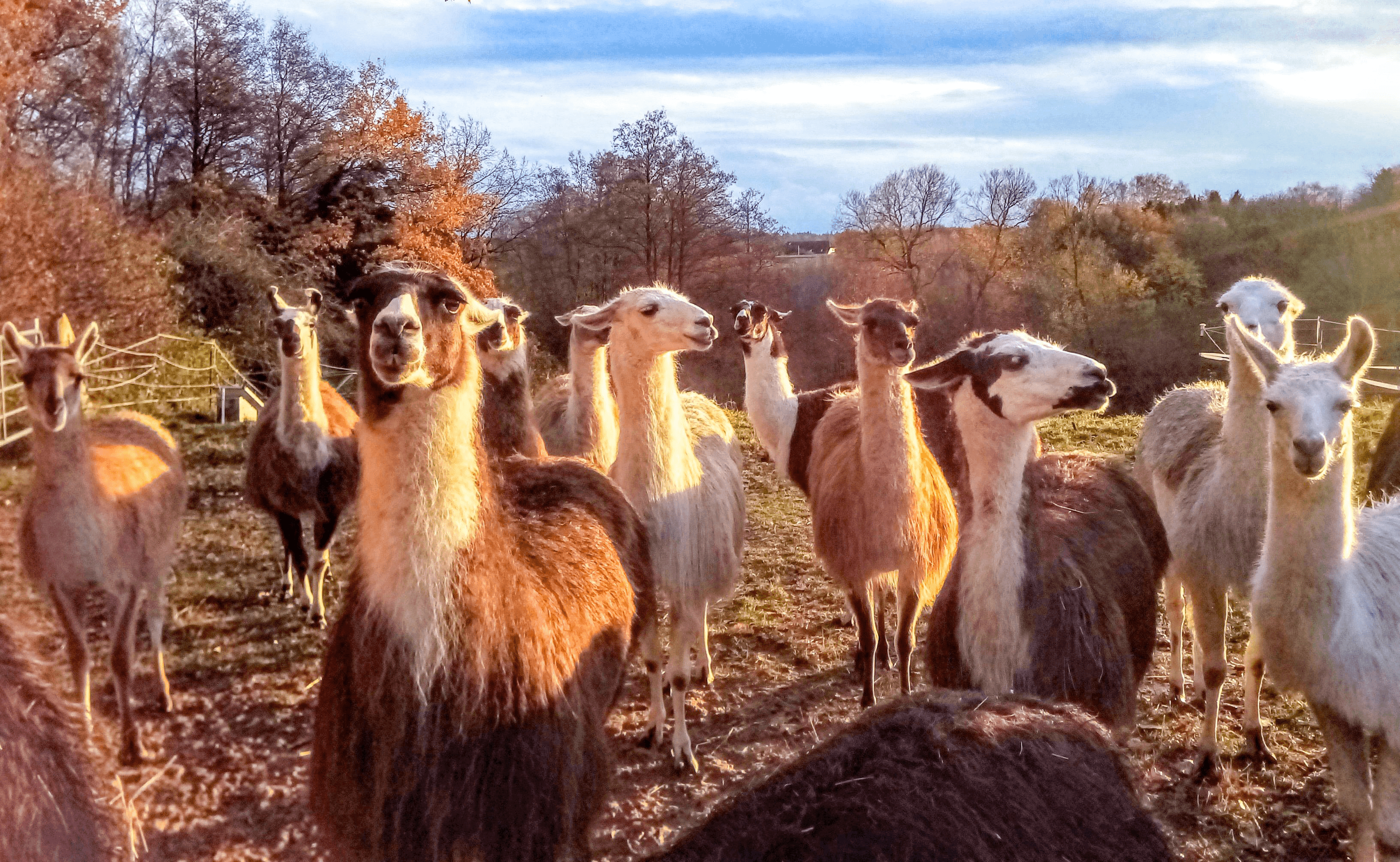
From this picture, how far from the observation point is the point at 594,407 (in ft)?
14.6

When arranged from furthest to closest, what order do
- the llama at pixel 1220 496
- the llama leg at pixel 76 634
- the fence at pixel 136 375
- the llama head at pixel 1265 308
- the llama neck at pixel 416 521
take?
the llama at pixel 1220 496 < the llama head at pixel 1265 308 < the llama leg at pixel 76 634 < the fence at pixel 136 375 < the llama neck at pixel 416 521

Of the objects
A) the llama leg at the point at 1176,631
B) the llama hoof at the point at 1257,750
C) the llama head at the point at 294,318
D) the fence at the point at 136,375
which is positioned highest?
the llama head at the point at 294,318

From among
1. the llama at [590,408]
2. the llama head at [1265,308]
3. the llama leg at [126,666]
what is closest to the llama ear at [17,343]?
the llama leg at [126,666]

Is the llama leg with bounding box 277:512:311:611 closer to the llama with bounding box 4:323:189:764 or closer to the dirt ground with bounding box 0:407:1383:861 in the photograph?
the dirt ground with bounding box 0:407:1383:861

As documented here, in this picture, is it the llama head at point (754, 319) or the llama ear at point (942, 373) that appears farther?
the llama head at point (754, 319)

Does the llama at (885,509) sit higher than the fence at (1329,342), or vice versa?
the fence at (1329,342)

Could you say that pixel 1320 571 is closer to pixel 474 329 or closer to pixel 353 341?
pixel 474 329

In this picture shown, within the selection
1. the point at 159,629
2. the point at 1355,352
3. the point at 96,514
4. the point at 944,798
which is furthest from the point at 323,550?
the point at 1355,352

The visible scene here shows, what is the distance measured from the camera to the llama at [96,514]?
8.16ft

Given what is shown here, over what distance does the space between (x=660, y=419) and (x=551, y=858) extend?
6.44ft

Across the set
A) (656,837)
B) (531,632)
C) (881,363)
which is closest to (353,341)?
(531,632)

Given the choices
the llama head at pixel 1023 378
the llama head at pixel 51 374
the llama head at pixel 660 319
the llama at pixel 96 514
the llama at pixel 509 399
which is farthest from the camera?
the llama at pixel 509 399

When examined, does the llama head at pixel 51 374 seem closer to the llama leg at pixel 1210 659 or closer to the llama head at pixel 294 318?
the llama head at pixel 294 318

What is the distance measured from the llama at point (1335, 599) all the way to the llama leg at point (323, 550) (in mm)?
4606
